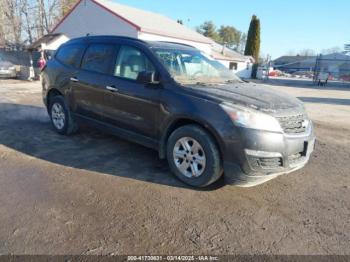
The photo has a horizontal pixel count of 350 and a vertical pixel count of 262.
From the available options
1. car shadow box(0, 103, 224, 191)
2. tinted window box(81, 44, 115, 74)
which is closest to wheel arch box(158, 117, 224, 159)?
car shadow box(0, 103, 224, 191)

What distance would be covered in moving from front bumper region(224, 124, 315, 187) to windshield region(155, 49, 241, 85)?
122 cm

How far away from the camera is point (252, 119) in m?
3.33

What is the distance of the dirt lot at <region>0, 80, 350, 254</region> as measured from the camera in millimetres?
2709

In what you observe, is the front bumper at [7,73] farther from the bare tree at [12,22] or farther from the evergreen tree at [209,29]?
the evergreen tree at [209,29]

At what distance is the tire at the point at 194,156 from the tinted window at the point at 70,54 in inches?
105

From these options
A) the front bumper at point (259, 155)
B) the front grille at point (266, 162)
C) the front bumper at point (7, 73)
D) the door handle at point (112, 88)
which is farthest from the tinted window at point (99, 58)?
the front bumper at point (7, 73)

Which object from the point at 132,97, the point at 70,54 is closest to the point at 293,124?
the point at 132,97

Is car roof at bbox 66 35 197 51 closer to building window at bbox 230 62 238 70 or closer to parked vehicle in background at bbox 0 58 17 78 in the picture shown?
parked vehicle in background at bbox 0 58 17 78

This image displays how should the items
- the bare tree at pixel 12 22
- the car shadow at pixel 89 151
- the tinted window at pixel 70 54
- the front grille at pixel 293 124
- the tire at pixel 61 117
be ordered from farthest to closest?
the bare tree at pixel 12 22 < the tire at pixel 61 117 < the tinted window at pixel 70 54 < the car shadow at pixel 89 151 < the front grille at pixel 293 124

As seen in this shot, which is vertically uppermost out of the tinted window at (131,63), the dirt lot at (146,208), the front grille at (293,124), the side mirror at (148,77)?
the tinted window at (131,63)

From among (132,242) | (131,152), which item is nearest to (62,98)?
(131,152)

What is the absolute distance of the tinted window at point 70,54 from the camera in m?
5.37

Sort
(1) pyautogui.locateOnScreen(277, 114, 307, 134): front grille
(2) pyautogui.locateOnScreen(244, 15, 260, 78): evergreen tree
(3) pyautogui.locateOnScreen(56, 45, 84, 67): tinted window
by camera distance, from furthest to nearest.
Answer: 1. (2) pyautogui.locateOnScreen(244, 15, 260, 78): evergreen tree
2. (3) pyautogui.locateOnScreen(56, 45, 84, 67): tinted window
3. (1) pyautogui.locateOnScreen(277, 114, 307, 134): front grille

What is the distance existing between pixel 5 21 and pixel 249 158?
44.6 metres
